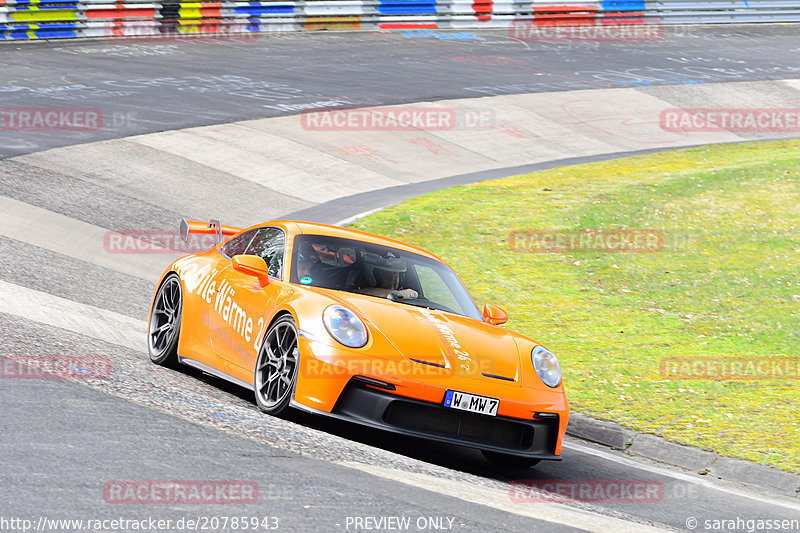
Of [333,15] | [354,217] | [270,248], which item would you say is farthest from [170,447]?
[333,15]

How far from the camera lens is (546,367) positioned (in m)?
7.07

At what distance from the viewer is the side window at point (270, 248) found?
25.1ft

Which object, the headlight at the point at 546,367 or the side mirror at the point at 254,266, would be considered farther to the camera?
the side mirror at the point at 254,266

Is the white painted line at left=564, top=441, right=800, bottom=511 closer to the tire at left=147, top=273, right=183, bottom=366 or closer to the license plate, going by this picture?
the license plate

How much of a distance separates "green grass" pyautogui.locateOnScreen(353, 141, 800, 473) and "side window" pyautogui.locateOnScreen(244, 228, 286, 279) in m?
2.71

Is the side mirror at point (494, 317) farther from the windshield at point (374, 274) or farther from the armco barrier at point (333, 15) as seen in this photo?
the armco barrier at point (333, 15)

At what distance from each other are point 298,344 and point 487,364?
4.06 feet

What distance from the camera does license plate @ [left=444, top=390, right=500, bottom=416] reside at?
636cm

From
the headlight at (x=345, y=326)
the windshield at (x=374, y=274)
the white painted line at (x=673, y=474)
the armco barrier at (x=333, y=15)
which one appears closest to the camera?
the headlight at (x=345, y=326)

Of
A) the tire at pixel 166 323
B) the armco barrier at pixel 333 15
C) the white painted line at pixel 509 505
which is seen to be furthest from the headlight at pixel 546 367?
the armco barrier at pixel 333 15

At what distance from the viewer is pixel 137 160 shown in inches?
635

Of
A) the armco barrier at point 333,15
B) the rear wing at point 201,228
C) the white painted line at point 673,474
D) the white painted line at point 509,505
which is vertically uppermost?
the armco barrier at point 333,15

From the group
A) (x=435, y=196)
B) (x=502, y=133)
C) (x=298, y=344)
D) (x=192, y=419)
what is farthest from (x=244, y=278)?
(x=502, y=133)

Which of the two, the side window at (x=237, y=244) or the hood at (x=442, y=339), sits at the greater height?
the side window at (x=237, y=244)
